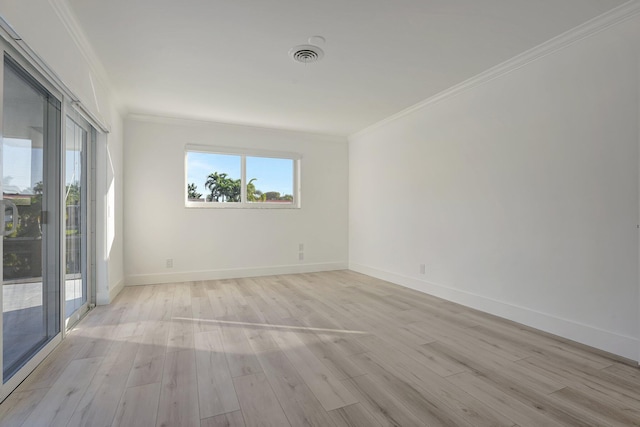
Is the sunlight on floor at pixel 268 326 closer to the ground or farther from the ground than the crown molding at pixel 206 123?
closer to the ground

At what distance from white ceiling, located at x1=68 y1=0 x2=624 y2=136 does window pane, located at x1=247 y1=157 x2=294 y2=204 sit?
1.44m

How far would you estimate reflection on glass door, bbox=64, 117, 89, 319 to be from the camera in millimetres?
2877

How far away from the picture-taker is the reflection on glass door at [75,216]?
2.88 m

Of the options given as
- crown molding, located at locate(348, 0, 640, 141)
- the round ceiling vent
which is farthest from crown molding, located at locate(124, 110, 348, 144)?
the round ceiling vent

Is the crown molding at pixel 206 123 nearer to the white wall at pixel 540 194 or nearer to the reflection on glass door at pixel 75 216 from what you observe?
the reflection on glass door at pixel 75 216

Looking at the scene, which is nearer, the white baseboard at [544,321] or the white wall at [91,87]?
the white wall at [91,87]

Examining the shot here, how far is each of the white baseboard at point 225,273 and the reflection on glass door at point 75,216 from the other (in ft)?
4.17

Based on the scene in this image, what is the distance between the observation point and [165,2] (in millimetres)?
2184

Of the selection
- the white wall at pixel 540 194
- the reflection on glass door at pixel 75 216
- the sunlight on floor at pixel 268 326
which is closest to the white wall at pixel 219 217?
the reflection on glass door at pixel 75 216

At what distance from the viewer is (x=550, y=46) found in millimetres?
2715

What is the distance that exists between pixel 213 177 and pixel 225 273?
1522mm

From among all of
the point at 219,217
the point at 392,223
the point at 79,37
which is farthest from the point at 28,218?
the point at 392,223

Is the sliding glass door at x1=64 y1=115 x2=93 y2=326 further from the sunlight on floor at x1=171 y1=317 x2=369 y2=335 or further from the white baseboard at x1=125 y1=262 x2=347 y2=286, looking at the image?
the white baseboard at x1=125 y1=262 x2=347 y2=286

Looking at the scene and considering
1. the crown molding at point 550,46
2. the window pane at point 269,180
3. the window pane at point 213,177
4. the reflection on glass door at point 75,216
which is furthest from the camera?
the window pane at point 269,180
